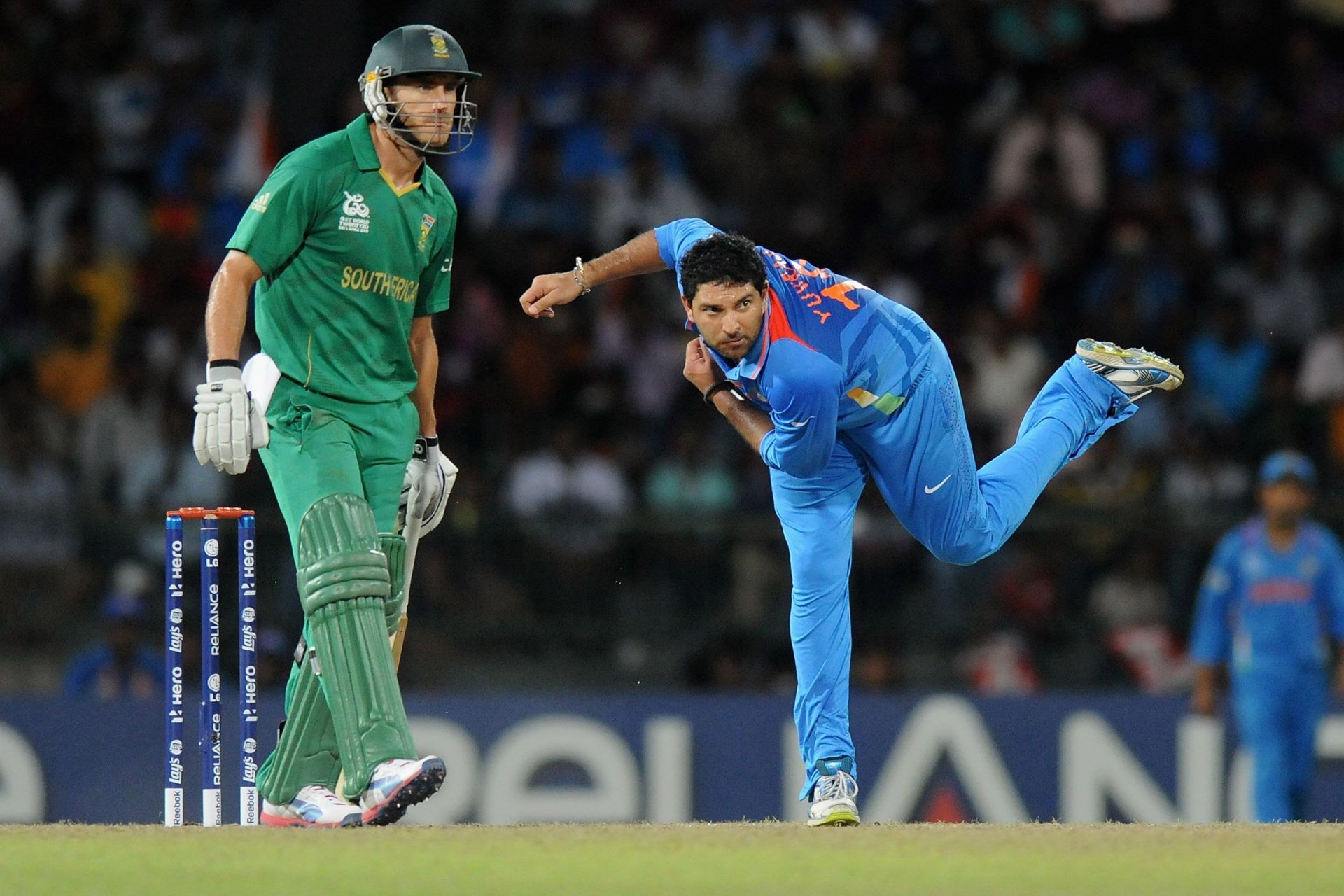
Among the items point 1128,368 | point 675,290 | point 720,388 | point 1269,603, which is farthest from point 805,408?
point 675,290

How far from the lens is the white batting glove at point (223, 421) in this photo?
17.4 ft

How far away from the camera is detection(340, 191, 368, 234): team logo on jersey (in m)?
5.65

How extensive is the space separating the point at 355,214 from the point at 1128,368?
2684 millimetres

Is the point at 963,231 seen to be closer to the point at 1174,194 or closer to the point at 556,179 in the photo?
the point at 1174,194

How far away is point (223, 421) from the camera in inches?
209

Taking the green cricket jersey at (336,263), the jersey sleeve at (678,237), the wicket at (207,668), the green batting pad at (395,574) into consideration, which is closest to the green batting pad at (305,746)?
the wicket at (207,668)

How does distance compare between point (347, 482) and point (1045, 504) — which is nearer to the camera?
point (347, 482)

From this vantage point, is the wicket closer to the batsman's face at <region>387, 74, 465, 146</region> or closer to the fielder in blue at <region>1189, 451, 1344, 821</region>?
the batsman's face at <region>387, 74, 465, 146</region>

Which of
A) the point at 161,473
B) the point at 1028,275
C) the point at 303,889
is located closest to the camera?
the point at 303,889

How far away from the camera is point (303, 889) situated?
4.43 meters

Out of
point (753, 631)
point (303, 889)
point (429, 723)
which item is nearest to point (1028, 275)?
point (753, 631)

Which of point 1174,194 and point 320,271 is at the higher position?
point 1174,194

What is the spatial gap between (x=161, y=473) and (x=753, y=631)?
10.6 feet

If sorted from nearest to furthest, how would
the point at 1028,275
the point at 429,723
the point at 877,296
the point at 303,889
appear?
the point at 303,889
the point at 877,296
the point at 429,723
the point at 1028,275
